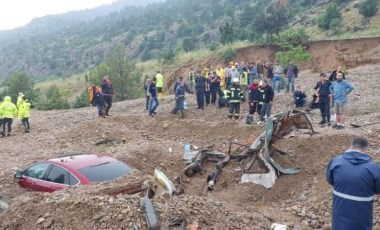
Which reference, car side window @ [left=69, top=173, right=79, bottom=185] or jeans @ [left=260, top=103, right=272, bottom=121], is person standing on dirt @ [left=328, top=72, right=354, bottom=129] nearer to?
jeans @ [left=260, top=103, right=272, bottom=121]

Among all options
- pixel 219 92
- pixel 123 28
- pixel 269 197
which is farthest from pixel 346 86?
pixel 123 28

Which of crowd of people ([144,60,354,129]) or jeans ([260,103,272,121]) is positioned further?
jeans ([260,103,272,121])

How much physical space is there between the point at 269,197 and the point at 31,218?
195 inches

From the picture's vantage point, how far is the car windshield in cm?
851

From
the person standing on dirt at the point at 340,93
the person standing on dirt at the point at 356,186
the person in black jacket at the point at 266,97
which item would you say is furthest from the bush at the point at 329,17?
the person standing on dirt at the point at 356,186

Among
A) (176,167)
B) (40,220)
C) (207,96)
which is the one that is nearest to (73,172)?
(40,220)

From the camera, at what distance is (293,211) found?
856cm

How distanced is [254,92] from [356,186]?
1127cm

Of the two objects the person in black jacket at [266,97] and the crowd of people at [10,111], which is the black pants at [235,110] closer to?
the person in black jacket at [266,97]

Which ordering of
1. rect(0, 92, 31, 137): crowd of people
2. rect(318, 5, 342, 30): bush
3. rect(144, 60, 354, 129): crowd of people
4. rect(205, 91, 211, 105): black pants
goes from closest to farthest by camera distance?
rect(144, 60, 354, 129): crowd of people
rect(0, 92, 31, 137): crowd of people
rect(205, 91, 211, 105): black pants
rect(318, 5, 342, 30): bush

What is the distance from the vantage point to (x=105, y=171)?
8.76 meters

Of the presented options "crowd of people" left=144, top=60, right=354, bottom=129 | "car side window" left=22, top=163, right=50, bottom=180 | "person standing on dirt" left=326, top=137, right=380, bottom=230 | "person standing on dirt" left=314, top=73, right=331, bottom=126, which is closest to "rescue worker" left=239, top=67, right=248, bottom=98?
"crowd of people" left=144, top=60, right=354, bottom=129

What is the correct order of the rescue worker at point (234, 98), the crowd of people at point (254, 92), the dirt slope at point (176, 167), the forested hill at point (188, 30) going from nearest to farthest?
the dirt slope at point (176, 167) < the crowd of people at point (254, 92) < the rescue worker at point (234, 98) < the forested hill at point (188, 30)

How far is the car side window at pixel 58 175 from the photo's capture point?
8719 millimetres
